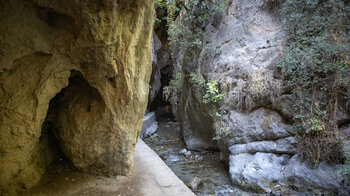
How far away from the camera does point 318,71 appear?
4770mm

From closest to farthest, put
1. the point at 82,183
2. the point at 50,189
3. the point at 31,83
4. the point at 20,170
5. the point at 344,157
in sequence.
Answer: the point at 31,83, the point at 20,170, the point at 50,189, the point at 82,183, the point at 344,157

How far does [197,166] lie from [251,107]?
2266 mm

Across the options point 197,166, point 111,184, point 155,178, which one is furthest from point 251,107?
point 111,184

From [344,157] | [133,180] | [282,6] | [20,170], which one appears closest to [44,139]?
[20,170]

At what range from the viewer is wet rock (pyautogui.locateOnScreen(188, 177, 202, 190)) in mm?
4914

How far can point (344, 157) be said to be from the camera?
13.7 ft

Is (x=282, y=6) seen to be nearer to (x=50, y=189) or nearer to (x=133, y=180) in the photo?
(x=133, y=180)

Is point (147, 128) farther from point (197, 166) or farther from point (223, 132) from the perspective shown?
point (223, 132)

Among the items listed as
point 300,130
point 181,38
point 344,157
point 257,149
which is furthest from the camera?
point 181,38

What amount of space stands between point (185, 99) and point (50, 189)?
5476 mm

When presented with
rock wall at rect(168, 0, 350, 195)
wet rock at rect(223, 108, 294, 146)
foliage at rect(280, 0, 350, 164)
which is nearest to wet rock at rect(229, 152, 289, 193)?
rock wall at rect(168, 0, 350, 195)

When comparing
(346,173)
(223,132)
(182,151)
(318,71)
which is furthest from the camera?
(182,151)

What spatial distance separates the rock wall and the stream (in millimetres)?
305

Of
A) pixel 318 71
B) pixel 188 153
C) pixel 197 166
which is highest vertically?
pixel 318 71
